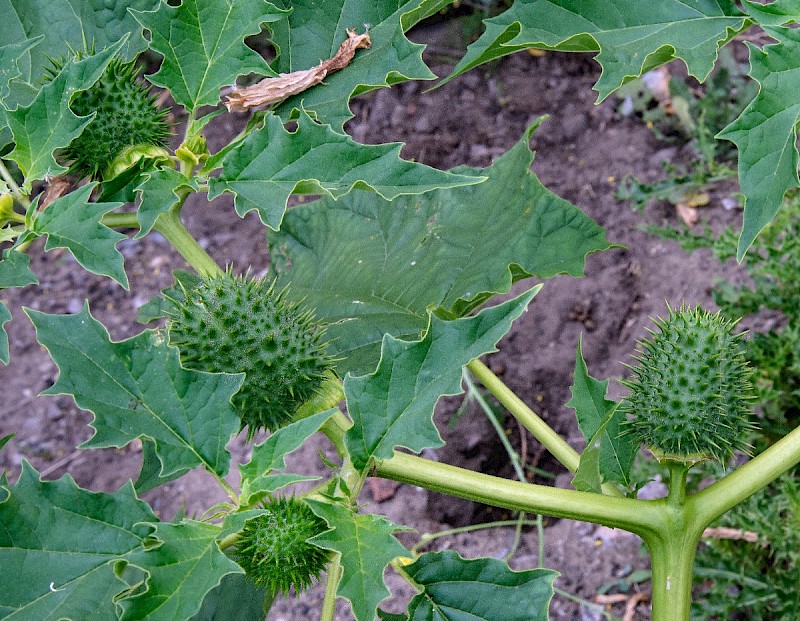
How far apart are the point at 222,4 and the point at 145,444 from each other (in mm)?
681

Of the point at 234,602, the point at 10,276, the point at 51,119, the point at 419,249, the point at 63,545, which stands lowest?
the point at 234,602

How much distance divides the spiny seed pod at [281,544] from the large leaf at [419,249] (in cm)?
50

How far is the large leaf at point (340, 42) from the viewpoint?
4.58ft

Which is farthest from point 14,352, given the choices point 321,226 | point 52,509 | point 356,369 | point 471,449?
point 52,509

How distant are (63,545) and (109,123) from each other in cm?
64

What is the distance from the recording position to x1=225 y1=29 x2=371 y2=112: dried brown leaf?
4.76 ft

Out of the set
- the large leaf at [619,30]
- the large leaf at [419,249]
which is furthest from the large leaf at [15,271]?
the large leaf at [619,30]

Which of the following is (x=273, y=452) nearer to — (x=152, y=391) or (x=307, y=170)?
(x=152, y=391)

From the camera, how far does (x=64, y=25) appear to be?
1.66m

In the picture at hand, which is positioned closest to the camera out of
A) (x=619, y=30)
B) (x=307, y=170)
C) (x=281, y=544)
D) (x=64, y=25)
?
(x=281, y=544)

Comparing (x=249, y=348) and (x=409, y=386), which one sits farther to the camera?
(x=249, y=348)

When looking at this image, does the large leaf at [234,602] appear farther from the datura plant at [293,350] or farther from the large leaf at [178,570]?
the large leaf at [178,570]

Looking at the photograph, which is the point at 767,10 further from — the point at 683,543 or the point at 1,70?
the point at 1,70

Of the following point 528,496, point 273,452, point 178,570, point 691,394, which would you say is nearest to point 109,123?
point 273,452
